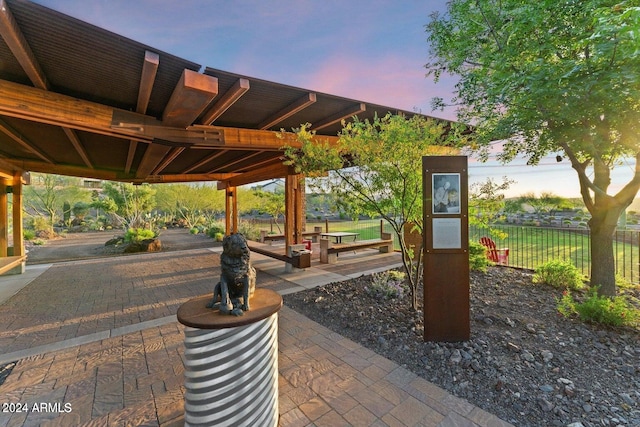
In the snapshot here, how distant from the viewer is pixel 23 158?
650 centimetres

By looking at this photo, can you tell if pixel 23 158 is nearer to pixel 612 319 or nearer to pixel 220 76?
pixel 220 76

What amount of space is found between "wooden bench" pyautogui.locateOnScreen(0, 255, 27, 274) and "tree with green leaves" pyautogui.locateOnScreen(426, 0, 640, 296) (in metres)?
9.01

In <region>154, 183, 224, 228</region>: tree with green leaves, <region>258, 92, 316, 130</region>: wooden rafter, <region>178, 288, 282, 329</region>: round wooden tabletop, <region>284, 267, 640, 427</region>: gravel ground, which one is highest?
<region>258, 92, 316, 130</region>: wooden rafter

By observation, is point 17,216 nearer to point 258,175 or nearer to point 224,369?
point 258,175

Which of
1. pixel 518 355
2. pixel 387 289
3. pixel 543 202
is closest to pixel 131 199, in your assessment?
pixel 387 289

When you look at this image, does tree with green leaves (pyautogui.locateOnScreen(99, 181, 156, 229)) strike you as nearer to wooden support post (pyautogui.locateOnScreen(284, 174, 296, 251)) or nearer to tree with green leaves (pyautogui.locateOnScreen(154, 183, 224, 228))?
tree with green leaves (pyautogui.locateOnScreen(154, 183, 224, 228))

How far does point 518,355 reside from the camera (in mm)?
2494

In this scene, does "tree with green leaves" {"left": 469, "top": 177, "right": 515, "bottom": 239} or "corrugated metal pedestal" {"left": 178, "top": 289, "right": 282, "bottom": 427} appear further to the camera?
"tree with green leaves" {"left": 469, "top": 177, "right": 515, "bottom": 239}

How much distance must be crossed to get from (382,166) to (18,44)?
359 centimetres

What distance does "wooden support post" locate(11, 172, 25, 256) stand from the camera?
6392mm

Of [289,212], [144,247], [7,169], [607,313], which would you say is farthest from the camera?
[144,247]

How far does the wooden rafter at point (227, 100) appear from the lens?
296cm

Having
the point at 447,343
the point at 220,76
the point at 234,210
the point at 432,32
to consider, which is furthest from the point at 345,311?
the point at 234,210

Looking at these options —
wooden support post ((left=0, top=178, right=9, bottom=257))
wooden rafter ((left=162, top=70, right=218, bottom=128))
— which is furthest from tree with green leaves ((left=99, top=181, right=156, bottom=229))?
wooden rafter ((left=162, top=70, right=218, bottom=128))
